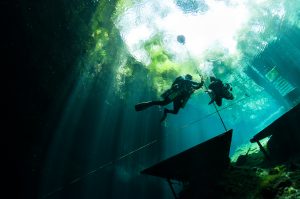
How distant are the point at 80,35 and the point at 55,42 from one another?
1.67 m

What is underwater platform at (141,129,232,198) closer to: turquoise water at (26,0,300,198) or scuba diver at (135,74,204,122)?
scuba diver at (135,74,204,122)

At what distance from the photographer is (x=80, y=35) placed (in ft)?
49.8

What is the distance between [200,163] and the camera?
1109 centimetres

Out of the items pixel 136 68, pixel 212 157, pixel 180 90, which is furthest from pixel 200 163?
pixel 136 68

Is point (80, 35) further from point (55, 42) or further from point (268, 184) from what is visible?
point (268, 184)

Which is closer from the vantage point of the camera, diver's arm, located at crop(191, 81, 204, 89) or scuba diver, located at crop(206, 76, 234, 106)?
diver's arm, located at crop(191, 81, 204, 89)

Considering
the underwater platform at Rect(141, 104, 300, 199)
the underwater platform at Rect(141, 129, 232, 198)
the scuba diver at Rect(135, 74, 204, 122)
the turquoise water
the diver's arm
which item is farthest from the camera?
the turquoise water

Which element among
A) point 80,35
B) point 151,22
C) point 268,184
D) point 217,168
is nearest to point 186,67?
point 151,22

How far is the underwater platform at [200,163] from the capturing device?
982 cm

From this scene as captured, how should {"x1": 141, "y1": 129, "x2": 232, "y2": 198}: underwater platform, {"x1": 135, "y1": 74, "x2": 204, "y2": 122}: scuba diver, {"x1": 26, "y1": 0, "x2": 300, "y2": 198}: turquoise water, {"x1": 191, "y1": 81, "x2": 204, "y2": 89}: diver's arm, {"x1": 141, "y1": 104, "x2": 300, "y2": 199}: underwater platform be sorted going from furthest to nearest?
{"x1": 26, "y1": 0, "x2": 300, "y2": 198}: turquoise water < {"x1": 135, "y1": 74, "x2": 204, "y2": 122}: scuba diver < {"x1": 191, "y1": 81, "x2": 204, "y2": 89}: diver's arm < {"x1": 141, "y1": 104, "x2": 300, "y2": 199}: underwater platform < {"x1": 141, "y1": 129, "x2": 232, "y2": 198}: underwater platform

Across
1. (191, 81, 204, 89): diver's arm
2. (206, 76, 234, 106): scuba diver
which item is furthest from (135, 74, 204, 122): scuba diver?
(206, 76, 234, 106): scuba diver

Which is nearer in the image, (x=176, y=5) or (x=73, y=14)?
(x=73, y=14)

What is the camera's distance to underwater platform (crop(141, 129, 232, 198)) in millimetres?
9820

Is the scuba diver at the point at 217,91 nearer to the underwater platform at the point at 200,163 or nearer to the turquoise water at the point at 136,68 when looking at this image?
the underwater platform at the point at 200,163
